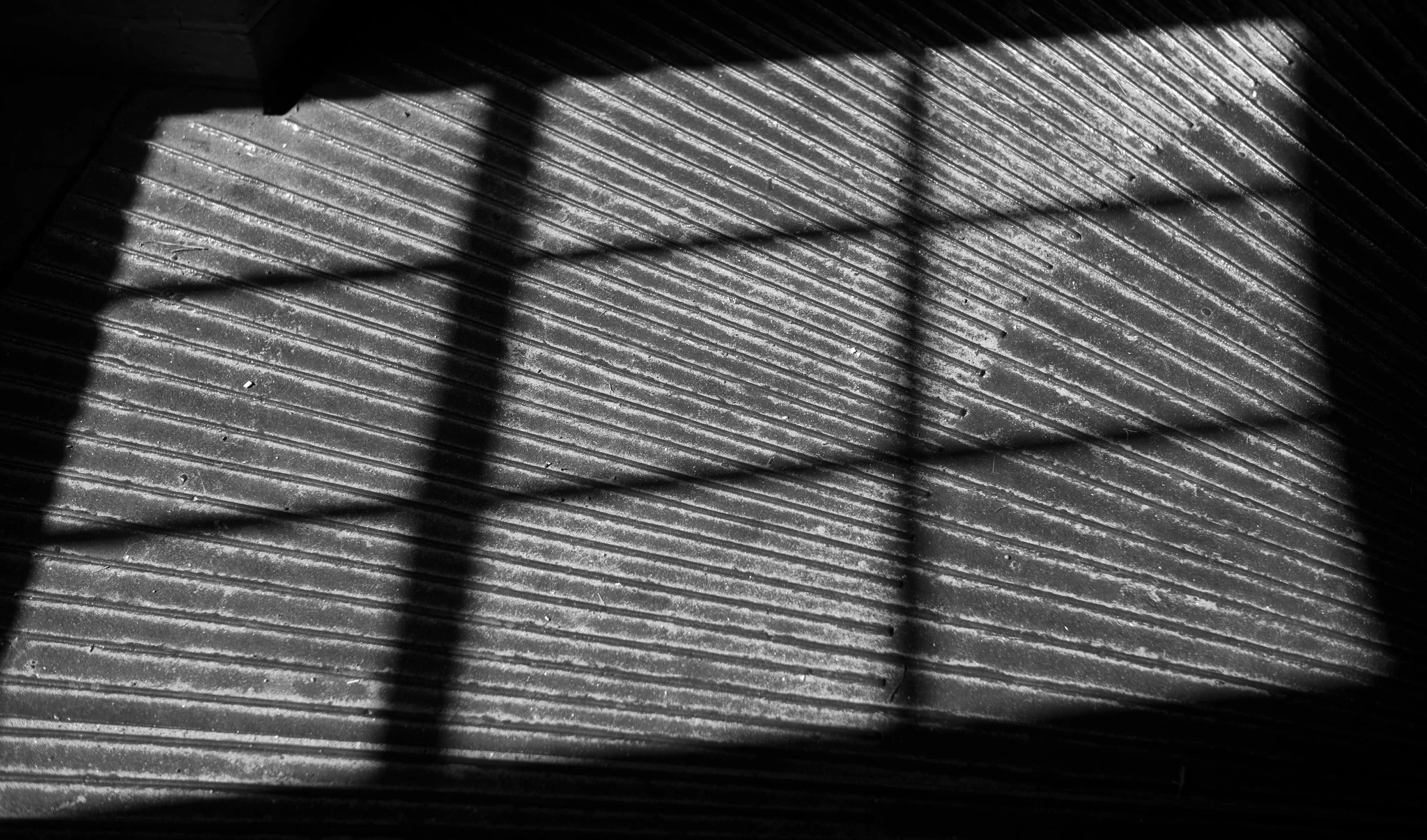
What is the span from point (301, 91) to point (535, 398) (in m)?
1.03

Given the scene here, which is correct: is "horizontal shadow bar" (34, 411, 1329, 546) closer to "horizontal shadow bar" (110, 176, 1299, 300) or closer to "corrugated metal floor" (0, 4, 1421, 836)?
"corrugated metal floor" (0, 4, 1421, 836)

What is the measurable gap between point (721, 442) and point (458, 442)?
0.61 m

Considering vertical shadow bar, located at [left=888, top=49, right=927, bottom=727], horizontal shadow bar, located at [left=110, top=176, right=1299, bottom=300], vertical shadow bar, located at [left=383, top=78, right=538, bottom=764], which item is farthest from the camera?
horizontal shadow bar, located at [left=110, top=176, right=1299, bottom=300]

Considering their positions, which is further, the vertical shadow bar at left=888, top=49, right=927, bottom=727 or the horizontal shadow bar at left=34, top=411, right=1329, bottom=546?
the vertical shadow bar at left=888, top=49, right=927, bottom=727

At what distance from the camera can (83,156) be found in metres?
2.94

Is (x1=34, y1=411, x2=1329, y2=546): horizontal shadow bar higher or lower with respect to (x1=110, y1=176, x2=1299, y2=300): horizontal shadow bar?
lower

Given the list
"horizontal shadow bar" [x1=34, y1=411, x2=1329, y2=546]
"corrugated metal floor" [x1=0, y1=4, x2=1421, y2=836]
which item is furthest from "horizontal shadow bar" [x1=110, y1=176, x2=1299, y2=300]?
"horizontal shadow bar" [x1=34, y1=411, x2=1329, y2=546]

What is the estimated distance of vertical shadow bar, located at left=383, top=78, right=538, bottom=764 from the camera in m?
2.52

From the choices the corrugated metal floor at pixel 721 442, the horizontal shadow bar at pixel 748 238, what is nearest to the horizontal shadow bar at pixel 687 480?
the corrugated metal floor at pixel 721 442

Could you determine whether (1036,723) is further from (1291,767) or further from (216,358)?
(216,358)

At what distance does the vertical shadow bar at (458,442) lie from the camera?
2.52 m

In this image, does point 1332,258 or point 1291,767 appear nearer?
point 1291,767

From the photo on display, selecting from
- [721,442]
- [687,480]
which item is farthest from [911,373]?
[687,480]

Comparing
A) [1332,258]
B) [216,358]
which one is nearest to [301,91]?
[216,358]
